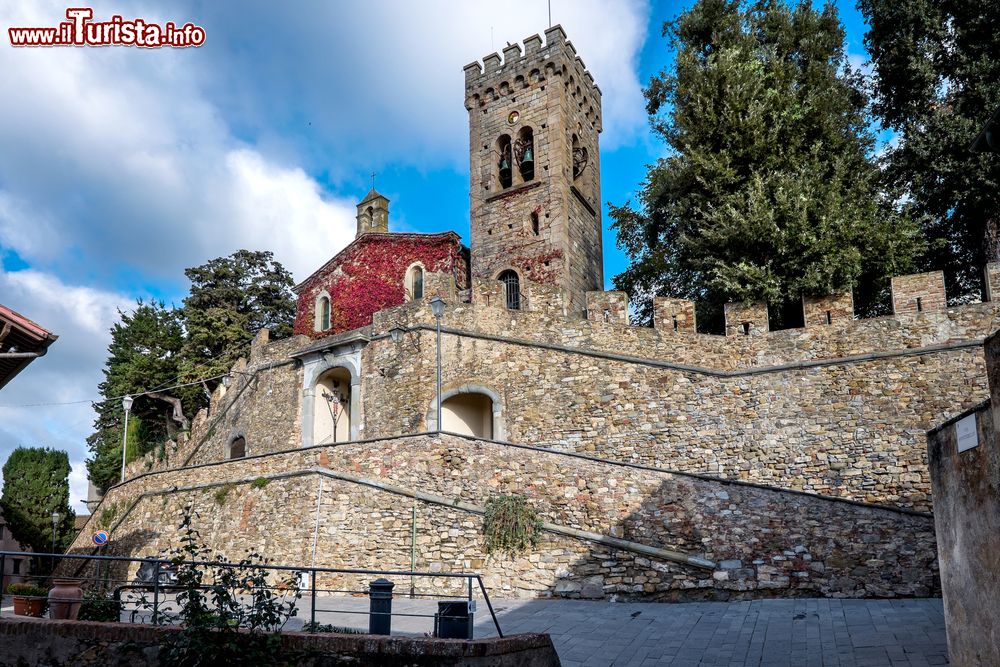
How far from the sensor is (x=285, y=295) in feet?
118

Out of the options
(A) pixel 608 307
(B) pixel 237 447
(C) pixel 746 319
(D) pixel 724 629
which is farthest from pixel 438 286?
(D) pixel 724 629

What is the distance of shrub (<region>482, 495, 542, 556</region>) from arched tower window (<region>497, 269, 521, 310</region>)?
40.4 feet

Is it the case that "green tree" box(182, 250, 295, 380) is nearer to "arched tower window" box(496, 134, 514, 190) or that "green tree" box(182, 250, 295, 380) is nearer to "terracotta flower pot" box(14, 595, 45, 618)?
"arched tower window" box(496, 134, 514, 190)

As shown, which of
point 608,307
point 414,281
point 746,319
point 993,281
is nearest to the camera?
point 993,281

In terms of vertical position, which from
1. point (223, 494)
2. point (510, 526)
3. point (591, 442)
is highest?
point (591, 442)

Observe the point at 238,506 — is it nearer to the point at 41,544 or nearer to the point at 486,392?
the point at 486,392

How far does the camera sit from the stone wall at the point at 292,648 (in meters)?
7.52

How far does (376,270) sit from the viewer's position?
92.2 feet

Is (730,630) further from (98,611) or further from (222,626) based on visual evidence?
(98,611)

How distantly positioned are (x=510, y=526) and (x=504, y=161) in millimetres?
16974

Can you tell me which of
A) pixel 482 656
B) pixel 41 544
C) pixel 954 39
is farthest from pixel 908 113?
pixel 41 544

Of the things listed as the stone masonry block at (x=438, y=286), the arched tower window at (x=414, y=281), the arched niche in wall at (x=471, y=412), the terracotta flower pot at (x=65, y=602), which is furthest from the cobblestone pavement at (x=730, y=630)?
the arched tower window at (x=414, y=281)

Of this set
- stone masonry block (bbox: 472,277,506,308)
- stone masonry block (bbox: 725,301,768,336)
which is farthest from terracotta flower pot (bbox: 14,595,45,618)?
stone masonry block (bbox: 725,301,768,336)

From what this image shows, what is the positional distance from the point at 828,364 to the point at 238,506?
13421mm
